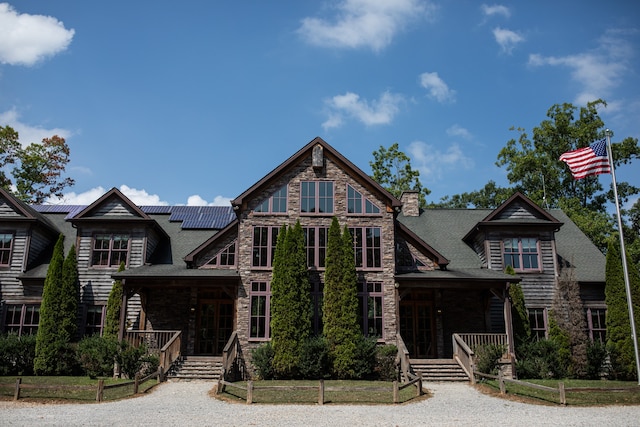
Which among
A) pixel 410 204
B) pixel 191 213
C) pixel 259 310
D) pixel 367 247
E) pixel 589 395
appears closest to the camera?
pixel 589 395

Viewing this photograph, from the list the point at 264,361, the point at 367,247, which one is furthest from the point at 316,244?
the point at 264,361

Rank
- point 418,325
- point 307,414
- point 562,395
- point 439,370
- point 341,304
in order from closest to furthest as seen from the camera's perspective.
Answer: point 307,414
point 562,395
point 439,370
point 341,304
point 418,325

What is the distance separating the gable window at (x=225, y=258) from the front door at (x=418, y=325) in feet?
24.4

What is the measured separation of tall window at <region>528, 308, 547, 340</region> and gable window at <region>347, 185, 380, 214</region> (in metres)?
7.97

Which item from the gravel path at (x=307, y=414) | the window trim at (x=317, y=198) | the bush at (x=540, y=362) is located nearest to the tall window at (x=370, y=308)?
the window trim at (x=317, y=198)

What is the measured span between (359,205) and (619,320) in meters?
11.2

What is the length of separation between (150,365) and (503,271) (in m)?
14.9

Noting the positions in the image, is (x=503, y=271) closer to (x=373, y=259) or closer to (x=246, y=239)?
(x=373, y=259)

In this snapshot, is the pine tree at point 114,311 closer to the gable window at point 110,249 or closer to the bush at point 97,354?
the gable window at point 110,249

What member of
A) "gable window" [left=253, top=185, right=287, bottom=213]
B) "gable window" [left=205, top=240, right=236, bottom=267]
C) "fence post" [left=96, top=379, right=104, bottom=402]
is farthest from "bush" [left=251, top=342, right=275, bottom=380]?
"fence post" [left=96, top=379, right=104, bottom=402]

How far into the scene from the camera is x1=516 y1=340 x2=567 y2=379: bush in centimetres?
2020

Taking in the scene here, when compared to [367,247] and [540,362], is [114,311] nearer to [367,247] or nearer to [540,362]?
[367,247]

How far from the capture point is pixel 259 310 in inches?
829

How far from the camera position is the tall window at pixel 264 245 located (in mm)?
21625
